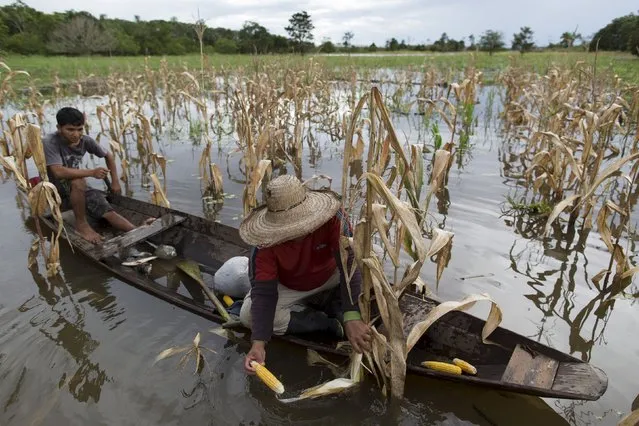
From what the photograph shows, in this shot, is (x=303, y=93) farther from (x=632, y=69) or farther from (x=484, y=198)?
(x=632, y=69)

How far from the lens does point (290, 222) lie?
7.52 ft

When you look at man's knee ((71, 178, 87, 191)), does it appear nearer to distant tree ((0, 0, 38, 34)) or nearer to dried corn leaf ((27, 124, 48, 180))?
dried corn leaf ((27, 124, 48, 180))

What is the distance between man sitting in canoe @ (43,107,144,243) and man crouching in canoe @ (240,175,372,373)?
103 inches

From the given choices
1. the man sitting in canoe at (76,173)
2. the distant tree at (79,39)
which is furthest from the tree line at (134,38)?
the man sitting in canoe at (76,173)

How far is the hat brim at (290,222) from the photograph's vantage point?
224cm

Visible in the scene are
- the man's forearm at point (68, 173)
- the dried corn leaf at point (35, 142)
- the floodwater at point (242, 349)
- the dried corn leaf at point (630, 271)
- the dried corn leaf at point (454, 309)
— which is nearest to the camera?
the dried corn leaf at point (454, 309)

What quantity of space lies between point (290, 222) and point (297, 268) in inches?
20.6

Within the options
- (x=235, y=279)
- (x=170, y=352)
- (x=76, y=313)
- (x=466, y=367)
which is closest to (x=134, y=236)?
(x=76, y=313)

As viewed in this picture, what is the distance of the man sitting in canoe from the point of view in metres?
4.29

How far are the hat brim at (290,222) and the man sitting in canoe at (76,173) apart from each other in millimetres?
2805

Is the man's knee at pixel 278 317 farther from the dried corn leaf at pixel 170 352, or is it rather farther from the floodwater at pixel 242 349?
the dried corn leaf at pixel 170 352

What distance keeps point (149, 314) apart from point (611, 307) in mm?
3893

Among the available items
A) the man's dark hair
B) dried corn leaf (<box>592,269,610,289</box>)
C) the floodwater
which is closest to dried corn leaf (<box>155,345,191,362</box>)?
the floodwater

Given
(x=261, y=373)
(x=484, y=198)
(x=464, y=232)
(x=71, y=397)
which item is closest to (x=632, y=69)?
(x=484, y=198)
